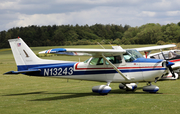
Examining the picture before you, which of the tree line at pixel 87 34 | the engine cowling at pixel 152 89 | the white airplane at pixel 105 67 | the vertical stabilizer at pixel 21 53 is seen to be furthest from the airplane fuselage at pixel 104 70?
the tree line at pixel 87 34

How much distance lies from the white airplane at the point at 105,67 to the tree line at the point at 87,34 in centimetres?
9831

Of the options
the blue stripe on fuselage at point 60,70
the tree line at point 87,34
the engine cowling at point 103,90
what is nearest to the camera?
the engine cowling at point 103,90

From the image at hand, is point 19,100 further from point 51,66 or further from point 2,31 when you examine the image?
point 2,31

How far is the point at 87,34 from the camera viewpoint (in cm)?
14712

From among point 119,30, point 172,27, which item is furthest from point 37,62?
point 119,30

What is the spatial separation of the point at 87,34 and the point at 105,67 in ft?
442

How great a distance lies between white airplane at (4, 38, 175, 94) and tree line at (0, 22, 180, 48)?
323 feet

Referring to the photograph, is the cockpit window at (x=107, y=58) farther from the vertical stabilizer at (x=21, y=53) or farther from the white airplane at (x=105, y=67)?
the vertical stabilizer at (x=21, y=53)

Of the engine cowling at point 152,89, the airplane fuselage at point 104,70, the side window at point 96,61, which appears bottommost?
the engine cowling at point 152,89

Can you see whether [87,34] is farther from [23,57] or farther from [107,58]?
[107,58]

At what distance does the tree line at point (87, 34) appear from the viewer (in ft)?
380

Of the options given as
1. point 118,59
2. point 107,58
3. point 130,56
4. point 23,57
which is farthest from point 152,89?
point 23,57

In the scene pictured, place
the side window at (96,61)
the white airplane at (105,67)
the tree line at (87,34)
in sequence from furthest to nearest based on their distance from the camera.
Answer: the tree line at (87,34), the side window at (96,61), the white airplane at (105,67)

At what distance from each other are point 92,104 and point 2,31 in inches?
5316
